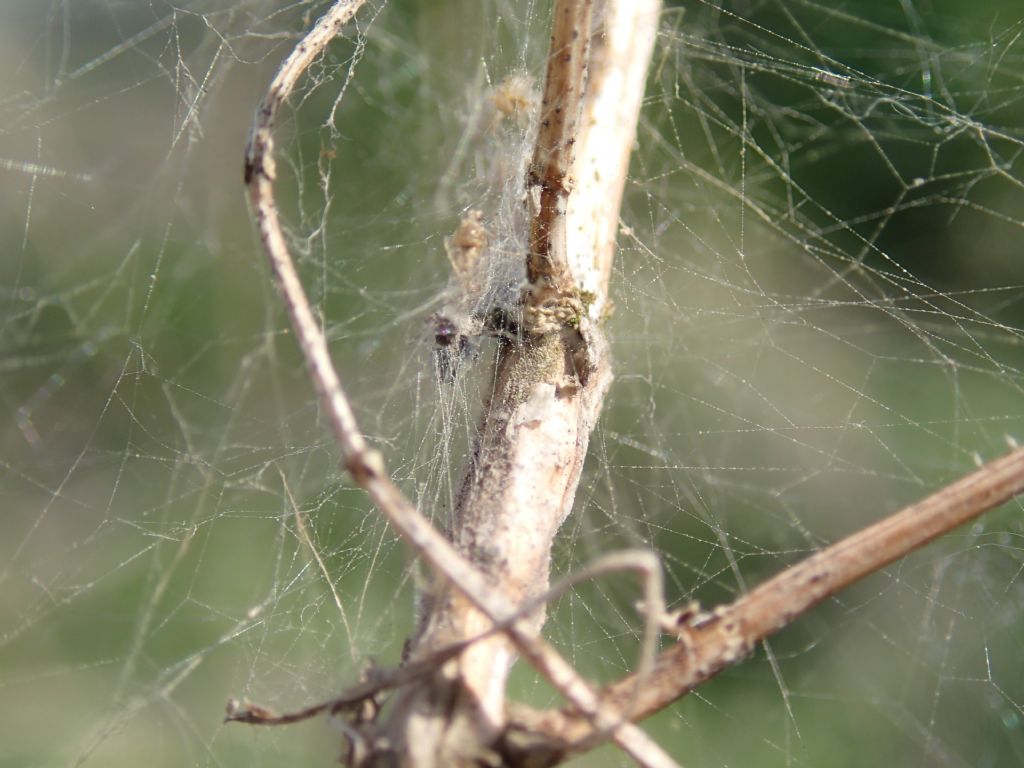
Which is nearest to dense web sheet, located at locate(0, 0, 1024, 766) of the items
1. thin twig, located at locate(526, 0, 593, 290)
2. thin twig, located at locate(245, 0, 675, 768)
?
thin twig, located at locate(526, 0, 593, 290)

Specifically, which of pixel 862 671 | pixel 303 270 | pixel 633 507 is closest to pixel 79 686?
pixel 303 270

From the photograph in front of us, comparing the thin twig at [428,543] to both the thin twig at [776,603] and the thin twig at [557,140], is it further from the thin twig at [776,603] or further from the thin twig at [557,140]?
the thin twig at [557,140]

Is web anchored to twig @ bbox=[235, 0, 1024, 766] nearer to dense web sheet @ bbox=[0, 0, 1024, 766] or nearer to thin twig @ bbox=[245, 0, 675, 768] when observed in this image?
thin twig @ bbox=[245, 0, 675, 768]

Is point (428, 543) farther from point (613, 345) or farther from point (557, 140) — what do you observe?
point (613, 345)

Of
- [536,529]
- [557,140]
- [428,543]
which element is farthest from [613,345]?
[428,543]

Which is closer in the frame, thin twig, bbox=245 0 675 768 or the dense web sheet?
thin twig, bbox=245 0 675 768

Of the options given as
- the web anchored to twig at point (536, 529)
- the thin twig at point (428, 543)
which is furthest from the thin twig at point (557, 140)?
the thin twig at point (428, 543)

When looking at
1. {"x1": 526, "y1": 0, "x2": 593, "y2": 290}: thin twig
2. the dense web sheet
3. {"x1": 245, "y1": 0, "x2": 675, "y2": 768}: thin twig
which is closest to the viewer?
{"x1": 245, "y1": 0, "x2": 675, "y2": 768}: thin twig

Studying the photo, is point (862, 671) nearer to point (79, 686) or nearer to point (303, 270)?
point (303, 270)

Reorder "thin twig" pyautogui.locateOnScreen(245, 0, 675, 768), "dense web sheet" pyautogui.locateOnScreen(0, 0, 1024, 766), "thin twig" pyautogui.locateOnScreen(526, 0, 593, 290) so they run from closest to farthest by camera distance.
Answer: "thin twig" pyautogui.locateOnScreen(245, 0, 675, 768), "thin twig" pyautogui.locateOnScreen(526, 0, 593, 290), "dense web sheet" pyautogui.locateOnScreen(0, 0, 1024, 766)
